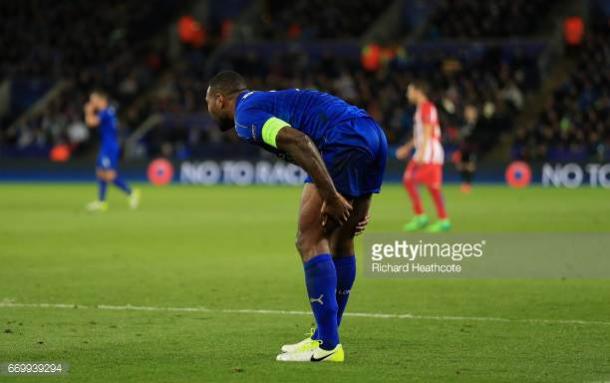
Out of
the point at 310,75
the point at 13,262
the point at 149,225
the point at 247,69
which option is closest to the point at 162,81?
the point at 247,69

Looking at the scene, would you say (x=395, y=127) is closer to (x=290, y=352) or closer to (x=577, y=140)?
(x=577, y=140)

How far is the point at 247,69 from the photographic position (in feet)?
142

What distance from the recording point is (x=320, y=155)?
323 inches

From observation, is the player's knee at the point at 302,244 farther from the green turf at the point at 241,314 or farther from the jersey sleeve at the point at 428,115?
the jersey sleeve at the point at 428,115

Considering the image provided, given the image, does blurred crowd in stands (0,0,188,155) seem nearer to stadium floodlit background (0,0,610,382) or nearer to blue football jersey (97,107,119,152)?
stadium floodlit background (0,0,610,382)

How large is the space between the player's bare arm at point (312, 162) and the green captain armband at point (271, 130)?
3 centimetres

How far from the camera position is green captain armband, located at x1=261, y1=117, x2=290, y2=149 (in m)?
8.01

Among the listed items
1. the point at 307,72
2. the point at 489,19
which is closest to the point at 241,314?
the point at 307,72

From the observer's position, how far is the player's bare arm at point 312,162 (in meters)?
7.93

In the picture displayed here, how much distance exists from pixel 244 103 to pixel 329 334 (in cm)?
166

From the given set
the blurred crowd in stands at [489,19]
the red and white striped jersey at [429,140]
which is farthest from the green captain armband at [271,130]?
the blurred crowd in stands at [489,19]

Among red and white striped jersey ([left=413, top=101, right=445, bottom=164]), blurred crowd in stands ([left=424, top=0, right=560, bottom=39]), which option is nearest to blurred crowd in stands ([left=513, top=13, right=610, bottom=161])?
blurred crowd in stands ([left=424, top=0, right=560, bottom=39])

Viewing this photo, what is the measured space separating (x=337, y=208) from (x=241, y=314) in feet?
10.4

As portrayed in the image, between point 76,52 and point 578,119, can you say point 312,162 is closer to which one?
point 578,119
